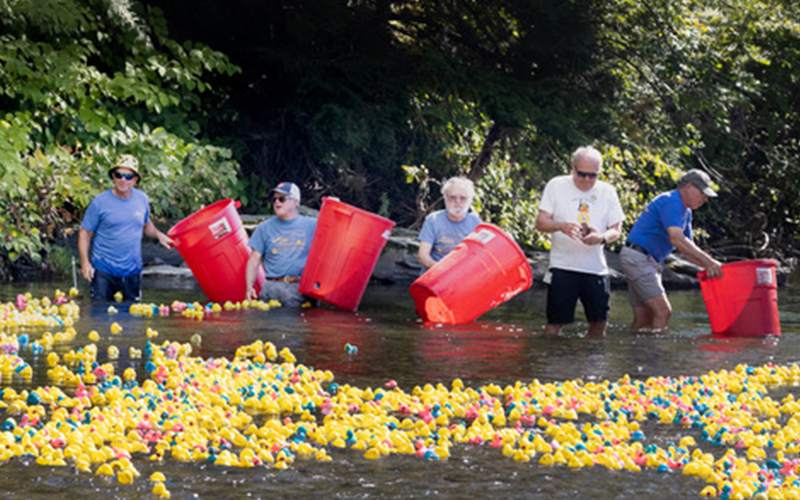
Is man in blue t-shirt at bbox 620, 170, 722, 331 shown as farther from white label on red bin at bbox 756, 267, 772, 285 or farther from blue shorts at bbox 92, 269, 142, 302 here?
blue shorts at bbox 92, 269, 142, 302

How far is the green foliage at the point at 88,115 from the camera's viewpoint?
471 inches

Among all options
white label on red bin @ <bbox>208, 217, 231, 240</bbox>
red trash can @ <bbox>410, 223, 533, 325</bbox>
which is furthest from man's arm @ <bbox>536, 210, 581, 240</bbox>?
white label on red bin @ <bbox>208, 217, 231, 240</bbox>

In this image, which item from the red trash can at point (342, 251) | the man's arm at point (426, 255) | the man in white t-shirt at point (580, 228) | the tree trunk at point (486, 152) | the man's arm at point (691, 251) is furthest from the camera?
the tree trunk at point (486, 152)

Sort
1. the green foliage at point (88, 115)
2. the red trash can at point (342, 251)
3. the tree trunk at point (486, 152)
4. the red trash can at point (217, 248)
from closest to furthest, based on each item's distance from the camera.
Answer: the red trash can at point (342, 251) → the red trash can at point (217, 248) → the green foliage at point (88, 115) → the tree trunk at point (486, 152)

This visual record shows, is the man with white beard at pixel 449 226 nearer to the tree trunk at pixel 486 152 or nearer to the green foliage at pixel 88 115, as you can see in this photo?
the green foliage at pixel 88 115

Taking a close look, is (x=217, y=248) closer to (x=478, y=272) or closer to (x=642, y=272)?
(x=478, y=272)

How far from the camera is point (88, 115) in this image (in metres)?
12.8

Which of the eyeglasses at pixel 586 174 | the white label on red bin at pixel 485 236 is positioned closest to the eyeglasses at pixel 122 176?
the white label on red bin at pixel 485 236

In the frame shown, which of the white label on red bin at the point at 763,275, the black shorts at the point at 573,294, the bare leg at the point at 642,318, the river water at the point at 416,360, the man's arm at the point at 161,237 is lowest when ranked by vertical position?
the river water at the point at 416,360

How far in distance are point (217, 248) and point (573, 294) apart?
10.6 feet

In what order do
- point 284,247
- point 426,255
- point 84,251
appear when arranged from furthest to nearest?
point 284,247 < point 84,251 < point 426,255

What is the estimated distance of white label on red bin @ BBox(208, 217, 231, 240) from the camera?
9328 millimetres

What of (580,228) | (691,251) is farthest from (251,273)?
(691,251)

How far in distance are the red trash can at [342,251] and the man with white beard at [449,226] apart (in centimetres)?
59
